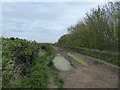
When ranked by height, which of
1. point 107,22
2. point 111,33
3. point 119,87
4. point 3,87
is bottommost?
point 119,87

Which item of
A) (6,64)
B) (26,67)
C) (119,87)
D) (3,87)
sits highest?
(6,64)

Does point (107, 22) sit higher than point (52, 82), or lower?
higher

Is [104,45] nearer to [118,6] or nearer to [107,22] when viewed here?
[107,22]

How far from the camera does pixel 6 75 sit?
13.6 ft

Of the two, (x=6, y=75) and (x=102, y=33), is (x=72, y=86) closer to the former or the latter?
(x=6, y=75)

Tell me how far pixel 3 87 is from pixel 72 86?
2450 mm

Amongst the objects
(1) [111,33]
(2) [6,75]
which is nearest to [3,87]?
(2) [6,75]

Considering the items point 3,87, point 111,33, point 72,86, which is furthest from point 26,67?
point 111,33

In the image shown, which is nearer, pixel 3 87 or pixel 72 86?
pixel 3 87

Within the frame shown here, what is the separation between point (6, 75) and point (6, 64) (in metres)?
0.43

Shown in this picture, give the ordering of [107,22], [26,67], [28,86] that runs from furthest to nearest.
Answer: [107,22] → [26,67] → [28,86]

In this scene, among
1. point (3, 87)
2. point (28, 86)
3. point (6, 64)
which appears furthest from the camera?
point (28, 86)

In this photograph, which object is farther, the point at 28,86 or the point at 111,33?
the point at 111,33

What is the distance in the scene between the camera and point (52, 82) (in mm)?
5629
